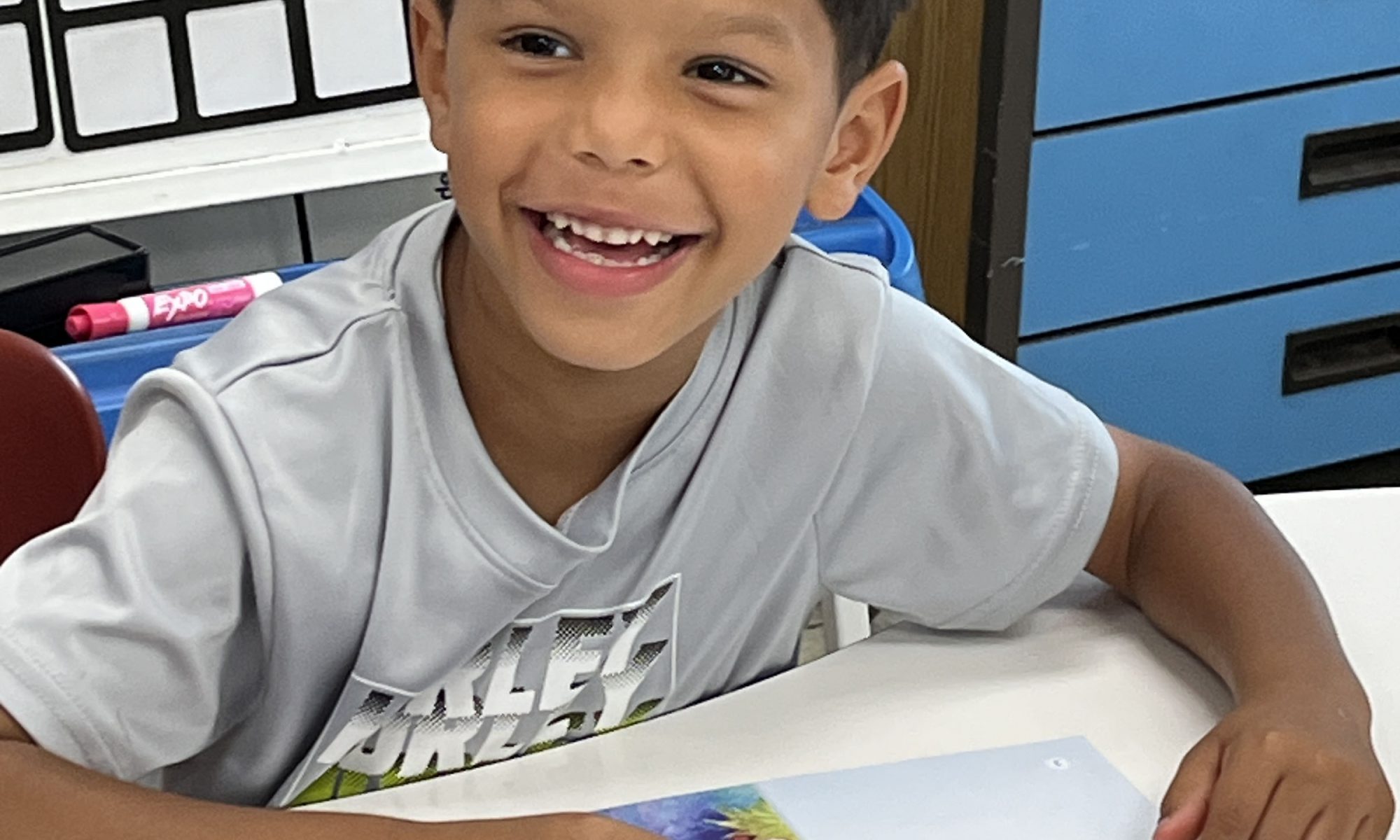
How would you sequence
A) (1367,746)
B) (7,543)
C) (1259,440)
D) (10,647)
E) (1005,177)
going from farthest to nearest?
(1259,440) → (1005,177) → (7,543) → (1367,746) → (10,647)

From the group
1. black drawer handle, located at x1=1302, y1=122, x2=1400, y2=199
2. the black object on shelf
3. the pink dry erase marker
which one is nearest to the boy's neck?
the pink dry erase marker

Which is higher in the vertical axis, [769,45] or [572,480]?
[769,45]

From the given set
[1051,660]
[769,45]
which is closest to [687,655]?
[1051,660]

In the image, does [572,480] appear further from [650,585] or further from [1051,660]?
[1051,660]

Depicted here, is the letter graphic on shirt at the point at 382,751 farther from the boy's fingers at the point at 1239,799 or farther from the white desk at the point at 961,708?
the boy's fingers at the point at 1239,799

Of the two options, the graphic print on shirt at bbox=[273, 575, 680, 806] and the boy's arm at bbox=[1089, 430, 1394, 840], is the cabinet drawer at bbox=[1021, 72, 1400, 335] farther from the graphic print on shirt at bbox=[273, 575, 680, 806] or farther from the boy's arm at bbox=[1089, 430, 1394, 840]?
the graphic print on shirt at bbox=[273, 575, 680, 806]

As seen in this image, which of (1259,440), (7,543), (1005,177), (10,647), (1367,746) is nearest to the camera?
(10,647)

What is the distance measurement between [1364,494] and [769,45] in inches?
17.7

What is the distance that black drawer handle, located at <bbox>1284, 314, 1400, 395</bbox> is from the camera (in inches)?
82.5

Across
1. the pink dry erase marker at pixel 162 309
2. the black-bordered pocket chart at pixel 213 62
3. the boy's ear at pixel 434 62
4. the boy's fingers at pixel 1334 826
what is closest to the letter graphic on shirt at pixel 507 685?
the boy's ear at pixel 434 62

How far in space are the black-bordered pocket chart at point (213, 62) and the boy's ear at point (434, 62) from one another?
2.35 ft

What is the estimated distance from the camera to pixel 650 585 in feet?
2.72

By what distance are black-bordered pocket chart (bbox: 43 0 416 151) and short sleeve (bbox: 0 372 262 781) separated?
32.1 inches

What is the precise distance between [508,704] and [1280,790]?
0.34 meters
